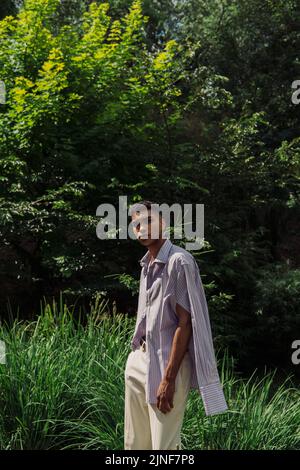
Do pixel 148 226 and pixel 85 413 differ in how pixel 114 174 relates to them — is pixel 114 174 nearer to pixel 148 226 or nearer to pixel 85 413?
pixel 85 413

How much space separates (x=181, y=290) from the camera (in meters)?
3.52

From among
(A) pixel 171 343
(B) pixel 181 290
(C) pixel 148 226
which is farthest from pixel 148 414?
(C) pixel 148 226

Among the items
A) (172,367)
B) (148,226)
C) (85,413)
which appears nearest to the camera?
→ (172,367)

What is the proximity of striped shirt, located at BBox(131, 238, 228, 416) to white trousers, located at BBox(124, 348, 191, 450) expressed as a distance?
8cm

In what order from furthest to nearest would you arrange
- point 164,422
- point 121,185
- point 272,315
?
point 272,315 < point 121,185 < point 164,422

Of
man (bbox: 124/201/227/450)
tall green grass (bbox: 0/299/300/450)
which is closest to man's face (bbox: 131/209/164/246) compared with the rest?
man (bbox: 124/201/227/450)

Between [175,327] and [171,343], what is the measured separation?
86 mm

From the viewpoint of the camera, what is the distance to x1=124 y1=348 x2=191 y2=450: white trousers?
350cm

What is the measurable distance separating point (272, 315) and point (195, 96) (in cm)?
334

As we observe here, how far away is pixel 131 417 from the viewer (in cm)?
373

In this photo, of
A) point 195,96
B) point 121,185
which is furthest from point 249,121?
point 121,185

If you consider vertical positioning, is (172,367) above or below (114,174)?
below

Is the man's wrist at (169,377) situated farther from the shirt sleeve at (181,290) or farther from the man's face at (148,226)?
the man's face at (148,226)
